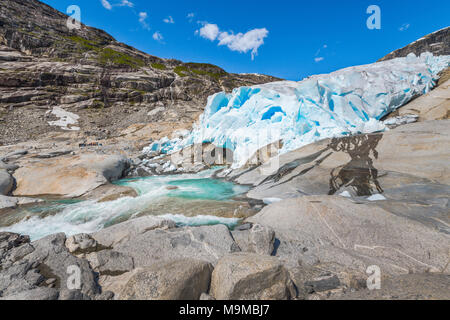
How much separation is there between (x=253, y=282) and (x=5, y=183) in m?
12.2

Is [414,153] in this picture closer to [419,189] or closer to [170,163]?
[419,189]

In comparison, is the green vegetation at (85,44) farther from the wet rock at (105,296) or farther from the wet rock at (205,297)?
the wet rock at (205,297)

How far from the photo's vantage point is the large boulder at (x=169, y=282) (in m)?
2.11

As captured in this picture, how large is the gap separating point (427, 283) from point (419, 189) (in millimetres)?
4585

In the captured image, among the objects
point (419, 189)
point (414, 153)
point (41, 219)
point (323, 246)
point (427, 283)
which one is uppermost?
point (414, 153)

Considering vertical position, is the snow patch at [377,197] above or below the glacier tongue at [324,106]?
below

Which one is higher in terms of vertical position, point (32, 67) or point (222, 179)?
point (32, 67)

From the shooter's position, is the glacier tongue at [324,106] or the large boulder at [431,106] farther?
the glacier tongue at [324,106]

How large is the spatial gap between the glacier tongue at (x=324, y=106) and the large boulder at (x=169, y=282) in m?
9.59

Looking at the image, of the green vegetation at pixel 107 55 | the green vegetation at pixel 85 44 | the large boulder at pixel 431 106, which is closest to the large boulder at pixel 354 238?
the large boulder at pixel 431 106

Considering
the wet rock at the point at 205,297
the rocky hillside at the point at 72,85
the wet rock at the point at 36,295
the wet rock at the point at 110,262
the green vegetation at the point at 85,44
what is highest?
the green vegetation at the point at 85,44

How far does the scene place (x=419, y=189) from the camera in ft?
18.3
